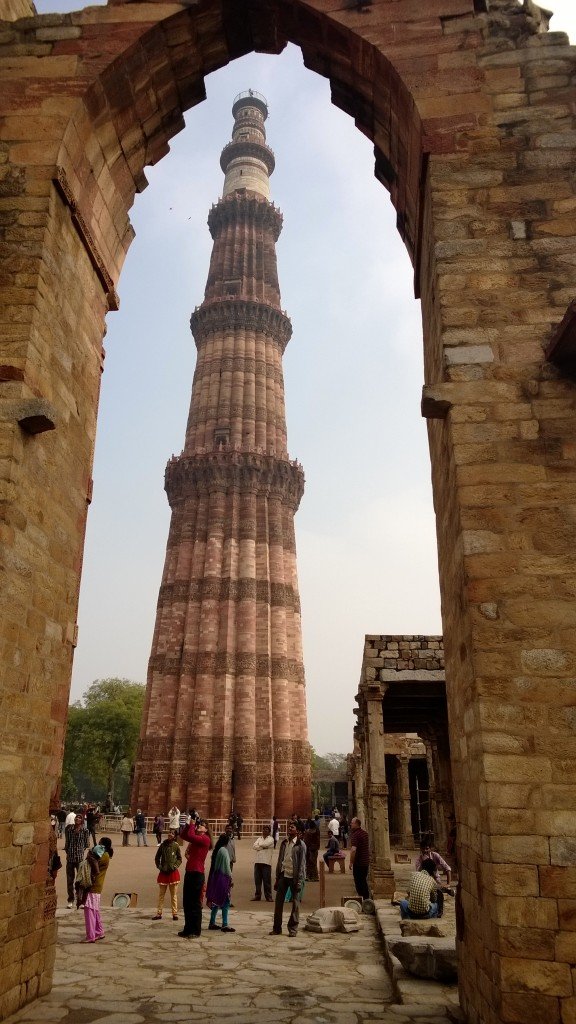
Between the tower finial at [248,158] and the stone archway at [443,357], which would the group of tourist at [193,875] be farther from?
the tower finial at [248,158]

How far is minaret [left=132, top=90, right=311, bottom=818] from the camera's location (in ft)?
74.9

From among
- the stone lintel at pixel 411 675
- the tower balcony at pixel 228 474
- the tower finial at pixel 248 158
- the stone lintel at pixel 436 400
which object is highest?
the tower finial at pixel 248 158

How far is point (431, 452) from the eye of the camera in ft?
17.9

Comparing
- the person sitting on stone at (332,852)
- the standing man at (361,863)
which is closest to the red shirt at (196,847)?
the standing man at (361,863)

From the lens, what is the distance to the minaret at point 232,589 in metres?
22.8

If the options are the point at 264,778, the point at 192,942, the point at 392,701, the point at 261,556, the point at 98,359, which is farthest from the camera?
the point at 261,556

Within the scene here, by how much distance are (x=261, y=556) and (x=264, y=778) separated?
798 centimetres

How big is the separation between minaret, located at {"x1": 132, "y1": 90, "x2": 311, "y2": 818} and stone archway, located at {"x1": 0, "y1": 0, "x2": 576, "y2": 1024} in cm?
1893

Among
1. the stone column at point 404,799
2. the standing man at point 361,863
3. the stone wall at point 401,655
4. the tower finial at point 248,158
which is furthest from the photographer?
the tower finial at point 248,158

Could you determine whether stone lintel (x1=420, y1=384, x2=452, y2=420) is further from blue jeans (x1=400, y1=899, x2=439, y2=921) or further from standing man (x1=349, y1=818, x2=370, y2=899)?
standing man (x1=349, y1=818, x2=370, y2=899)

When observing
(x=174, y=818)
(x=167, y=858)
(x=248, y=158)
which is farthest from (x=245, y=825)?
(x=248, y=158)

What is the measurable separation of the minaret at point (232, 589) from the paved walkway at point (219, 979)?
14876 mm

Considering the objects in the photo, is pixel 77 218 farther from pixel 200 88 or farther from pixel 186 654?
pixel 186 654

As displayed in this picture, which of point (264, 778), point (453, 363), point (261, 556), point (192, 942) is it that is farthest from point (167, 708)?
point (453, 363)
